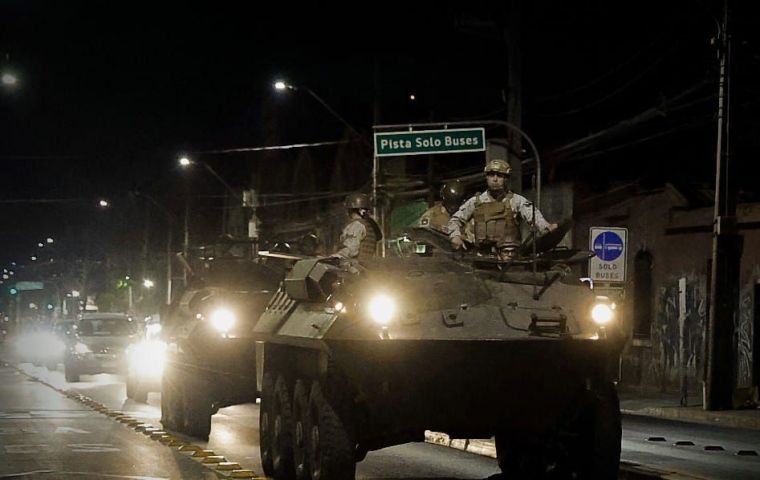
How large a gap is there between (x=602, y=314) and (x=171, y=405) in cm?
827

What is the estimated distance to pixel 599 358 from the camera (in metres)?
10.9

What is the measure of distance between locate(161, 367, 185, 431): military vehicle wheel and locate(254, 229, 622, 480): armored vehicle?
20.4 feet

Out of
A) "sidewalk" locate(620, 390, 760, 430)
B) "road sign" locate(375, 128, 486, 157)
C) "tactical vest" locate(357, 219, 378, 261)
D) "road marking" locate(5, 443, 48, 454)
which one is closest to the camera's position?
"tactical vest" locate(357, 219, 378, 261)

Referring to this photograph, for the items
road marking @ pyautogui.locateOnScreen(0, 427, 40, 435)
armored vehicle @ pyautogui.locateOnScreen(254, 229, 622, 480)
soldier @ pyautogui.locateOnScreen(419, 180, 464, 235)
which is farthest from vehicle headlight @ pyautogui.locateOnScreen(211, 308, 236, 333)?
armored vehicle @ pyautogui.locateOnScreen(254, 229, 622, 480)

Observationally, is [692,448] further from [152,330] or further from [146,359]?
[152,330]

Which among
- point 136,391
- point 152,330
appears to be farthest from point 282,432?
point 136,391

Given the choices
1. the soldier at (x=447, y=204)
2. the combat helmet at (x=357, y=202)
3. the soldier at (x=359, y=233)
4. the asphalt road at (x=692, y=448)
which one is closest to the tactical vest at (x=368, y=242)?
the soldier at (x=359, y=233)

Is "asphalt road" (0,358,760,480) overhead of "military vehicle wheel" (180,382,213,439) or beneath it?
beneath

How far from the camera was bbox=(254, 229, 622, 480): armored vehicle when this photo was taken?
35.3ft

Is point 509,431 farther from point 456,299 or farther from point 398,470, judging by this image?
point 398,470

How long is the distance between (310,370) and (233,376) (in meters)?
4.64

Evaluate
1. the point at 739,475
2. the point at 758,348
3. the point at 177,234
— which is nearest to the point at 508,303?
the point at 739,475

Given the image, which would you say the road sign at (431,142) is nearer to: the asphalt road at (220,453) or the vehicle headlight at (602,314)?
the asphalt road at (220,453)

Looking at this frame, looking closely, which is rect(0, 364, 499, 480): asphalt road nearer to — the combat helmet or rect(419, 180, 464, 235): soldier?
rect(419, 180, 464, 235): soldier
